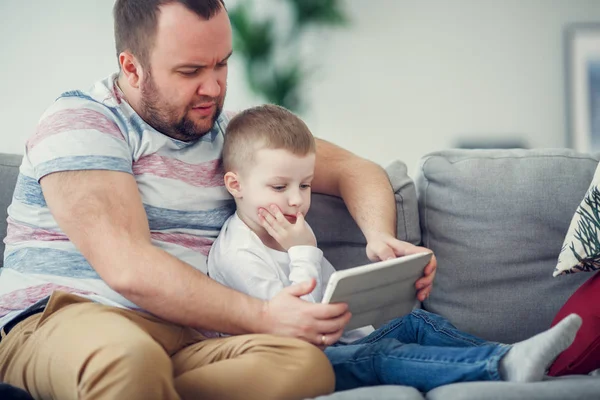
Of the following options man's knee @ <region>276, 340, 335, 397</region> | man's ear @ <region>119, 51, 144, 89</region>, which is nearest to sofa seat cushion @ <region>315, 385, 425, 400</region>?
man's knee @ <region>276, 340, 335, 397</region>

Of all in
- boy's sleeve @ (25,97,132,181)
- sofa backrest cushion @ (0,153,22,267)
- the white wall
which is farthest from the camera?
the white wall

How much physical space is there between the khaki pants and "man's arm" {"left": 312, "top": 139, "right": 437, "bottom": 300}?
15.9 inches

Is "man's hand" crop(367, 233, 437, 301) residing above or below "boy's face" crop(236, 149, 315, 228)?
below

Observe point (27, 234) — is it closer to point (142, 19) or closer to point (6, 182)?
point (6, 182)

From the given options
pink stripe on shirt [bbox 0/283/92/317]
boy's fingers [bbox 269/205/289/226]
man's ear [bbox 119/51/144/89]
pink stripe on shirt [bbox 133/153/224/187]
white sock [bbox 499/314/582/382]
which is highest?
man's ear [bbox 119/51/144/89]

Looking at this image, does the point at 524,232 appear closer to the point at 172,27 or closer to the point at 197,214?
the point at 197,214

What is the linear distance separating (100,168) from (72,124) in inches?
4.8

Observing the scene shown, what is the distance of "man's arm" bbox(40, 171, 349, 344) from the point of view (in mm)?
1346

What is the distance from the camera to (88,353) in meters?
1.19

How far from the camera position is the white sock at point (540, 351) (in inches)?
48.6

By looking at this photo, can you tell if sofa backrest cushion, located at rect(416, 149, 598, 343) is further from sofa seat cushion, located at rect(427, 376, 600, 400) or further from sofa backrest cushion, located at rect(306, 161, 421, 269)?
sofa seat cushion, located at rect(427, 376, 600, 400)

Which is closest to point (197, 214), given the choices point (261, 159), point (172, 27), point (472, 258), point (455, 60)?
point (261, 159)

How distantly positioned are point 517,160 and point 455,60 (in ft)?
9.08

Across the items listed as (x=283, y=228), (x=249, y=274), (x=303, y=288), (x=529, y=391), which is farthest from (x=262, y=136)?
(x=529, y=391)
